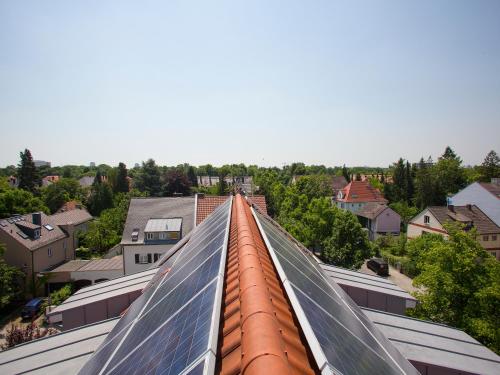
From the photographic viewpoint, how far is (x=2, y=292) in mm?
23266

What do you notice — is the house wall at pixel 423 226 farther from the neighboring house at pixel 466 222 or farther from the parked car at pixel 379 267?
the parked car at pixel 379 267

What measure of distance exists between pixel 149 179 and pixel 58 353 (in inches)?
3109

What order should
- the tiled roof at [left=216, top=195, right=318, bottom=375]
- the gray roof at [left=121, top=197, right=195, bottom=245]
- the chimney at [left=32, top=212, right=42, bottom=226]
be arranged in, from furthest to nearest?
the chimney at [left=32, top=212, right=42, bottom=226] → the gray roof at [left=121, top=197, right=195, bottom=245] → the tiled roof at [left=216, top=195, right=318, bottom=375]

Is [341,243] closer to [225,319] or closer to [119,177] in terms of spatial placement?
[225,319]

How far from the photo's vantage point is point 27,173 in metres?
71.1

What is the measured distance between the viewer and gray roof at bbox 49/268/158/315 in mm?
8312

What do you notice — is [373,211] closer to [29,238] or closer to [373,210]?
[373,210]

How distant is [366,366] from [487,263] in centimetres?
1584

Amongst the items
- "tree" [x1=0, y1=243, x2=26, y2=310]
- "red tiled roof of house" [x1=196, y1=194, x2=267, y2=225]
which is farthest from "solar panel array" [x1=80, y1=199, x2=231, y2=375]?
"tree" [x1=0, y1=243, x2=26, y2=310]

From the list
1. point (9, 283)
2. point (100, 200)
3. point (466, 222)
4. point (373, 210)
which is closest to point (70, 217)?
point (9, 283)

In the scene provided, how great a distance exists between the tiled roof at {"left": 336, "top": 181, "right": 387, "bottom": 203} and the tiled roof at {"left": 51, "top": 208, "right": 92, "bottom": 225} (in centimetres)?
4824

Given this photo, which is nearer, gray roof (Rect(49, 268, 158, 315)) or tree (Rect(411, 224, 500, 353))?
gray roof (Rect(49, 268, 158, 315))

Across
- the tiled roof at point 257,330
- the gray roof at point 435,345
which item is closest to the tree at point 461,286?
the gray roof at point 435,345

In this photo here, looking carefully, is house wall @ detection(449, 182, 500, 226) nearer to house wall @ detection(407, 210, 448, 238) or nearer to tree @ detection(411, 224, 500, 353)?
house wall @ detection(407, 210, 448, 238)
